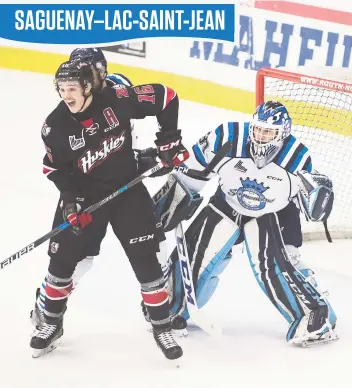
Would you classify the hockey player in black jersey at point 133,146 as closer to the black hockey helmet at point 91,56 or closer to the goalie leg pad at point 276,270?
the black hockey helmet at point 91,56

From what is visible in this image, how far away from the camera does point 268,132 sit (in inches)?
137

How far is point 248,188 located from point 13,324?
108cm

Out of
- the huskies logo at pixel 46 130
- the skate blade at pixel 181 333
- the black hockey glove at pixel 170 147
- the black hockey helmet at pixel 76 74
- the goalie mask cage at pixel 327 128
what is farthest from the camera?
the goalie mask cage at pixel 327 128

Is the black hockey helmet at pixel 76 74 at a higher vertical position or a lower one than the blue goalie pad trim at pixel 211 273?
higher

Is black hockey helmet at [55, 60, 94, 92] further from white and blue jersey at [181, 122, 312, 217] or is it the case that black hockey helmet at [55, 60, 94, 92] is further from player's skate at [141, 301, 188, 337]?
player's skate at [141, 301, 188, 337]

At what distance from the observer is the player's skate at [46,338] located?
11.6ft

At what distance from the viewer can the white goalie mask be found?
11.4 feet

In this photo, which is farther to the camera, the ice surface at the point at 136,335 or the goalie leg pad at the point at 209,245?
the goalie leg pad at the point at 209,245

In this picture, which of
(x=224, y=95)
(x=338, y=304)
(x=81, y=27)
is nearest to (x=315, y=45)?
(x=224, y=95)

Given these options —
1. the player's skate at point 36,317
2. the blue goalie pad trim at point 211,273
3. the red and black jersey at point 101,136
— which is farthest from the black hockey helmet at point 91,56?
the player's skate at point 36,317

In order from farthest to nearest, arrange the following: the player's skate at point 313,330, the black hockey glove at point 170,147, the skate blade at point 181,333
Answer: the skate blade at point 181,333 → the player's skate at point 313,330 → the black hockey glove at point 170,147

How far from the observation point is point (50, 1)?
7.05 metres

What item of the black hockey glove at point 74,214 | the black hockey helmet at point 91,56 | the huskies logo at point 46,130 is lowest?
the black hockey glove at point 74,214

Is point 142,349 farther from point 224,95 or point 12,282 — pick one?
point 224,95
